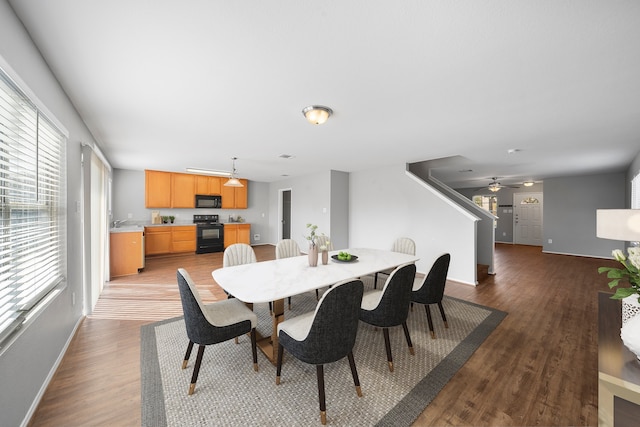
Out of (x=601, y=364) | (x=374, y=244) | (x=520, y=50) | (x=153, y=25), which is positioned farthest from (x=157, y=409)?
(x=374, y=244)

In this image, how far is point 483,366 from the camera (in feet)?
6.91

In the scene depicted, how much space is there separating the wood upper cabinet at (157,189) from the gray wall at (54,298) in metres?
4.12

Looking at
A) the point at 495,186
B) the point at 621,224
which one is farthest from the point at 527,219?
the point at 621,224

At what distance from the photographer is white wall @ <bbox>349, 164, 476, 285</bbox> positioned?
4529 mm

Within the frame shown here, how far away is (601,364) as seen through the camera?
1.12 m

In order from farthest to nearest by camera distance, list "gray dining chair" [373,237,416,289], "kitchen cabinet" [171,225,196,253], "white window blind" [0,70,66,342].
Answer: "kitchen cabinet" [171,225,196,253], "gray dining chair" [373,237,416,289], "white window blind" [0,70,66,342]

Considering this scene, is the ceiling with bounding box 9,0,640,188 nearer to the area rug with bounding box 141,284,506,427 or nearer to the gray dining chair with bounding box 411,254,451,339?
the gray dining chair with bounding box 411,254,451,339

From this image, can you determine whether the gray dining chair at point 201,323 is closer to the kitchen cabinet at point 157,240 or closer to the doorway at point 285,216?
the kitchen cabinet at point 157,240

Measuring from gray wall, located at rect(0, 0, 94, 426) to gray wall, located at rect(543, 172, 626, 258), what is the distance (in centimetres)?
1020

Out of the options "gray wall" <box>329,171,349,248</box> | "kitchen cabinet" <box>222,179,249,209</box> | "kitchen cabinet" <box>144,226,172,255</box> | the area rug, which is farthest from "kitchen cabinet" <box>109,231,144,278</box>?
"gray wall" <box>329,171,349,248</box>

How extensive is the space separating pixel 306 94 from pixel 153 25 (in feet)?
3.64

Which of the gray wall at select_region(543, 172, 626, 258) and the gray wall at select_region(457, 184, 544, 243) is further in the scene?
the gray wall at select_region(457, 184, 544, 243)

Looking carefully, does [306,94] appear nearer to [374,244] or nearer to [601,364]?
[601,364]

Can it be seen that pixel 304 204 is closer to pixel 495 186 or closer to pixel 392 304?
pixel 392 304
